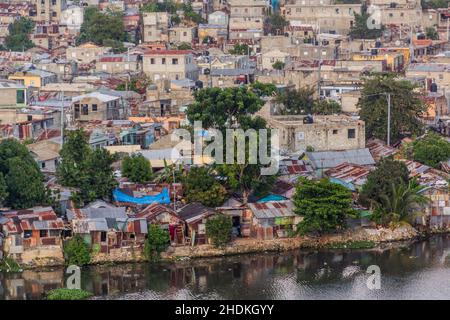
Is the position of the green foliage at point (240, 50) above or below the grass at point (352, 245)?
above

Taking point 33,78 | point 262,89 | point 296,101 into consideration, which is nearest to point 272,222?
point 262,89

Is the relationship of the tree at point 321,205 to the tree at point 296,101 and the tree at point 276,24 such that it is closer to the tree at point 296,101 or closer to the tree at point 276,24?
the tree at point 296,101

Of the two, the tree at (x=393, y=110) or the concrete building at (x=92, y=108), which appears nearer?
the tree at (x=393, y=110)

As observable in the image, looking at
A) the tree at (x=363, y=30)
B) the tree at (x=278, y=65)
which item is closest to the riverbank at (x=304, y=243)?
the tree at (x=278, y=65)

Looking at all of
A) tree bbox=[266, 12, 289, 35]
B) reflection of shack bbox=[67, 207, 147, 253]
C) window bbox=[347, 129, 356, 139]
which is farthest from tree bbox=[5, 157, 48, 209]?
tree bbox=[266, 12, 289, 35]

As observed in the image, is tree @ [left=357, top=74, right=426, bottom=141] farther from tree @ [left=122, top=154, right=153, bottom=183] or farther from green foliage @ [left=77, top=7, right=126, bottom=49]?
green foliage @ [left=77, top=7, right=126, bottom=49]

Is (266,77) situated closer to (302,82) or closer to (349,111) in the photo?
(302,82)
